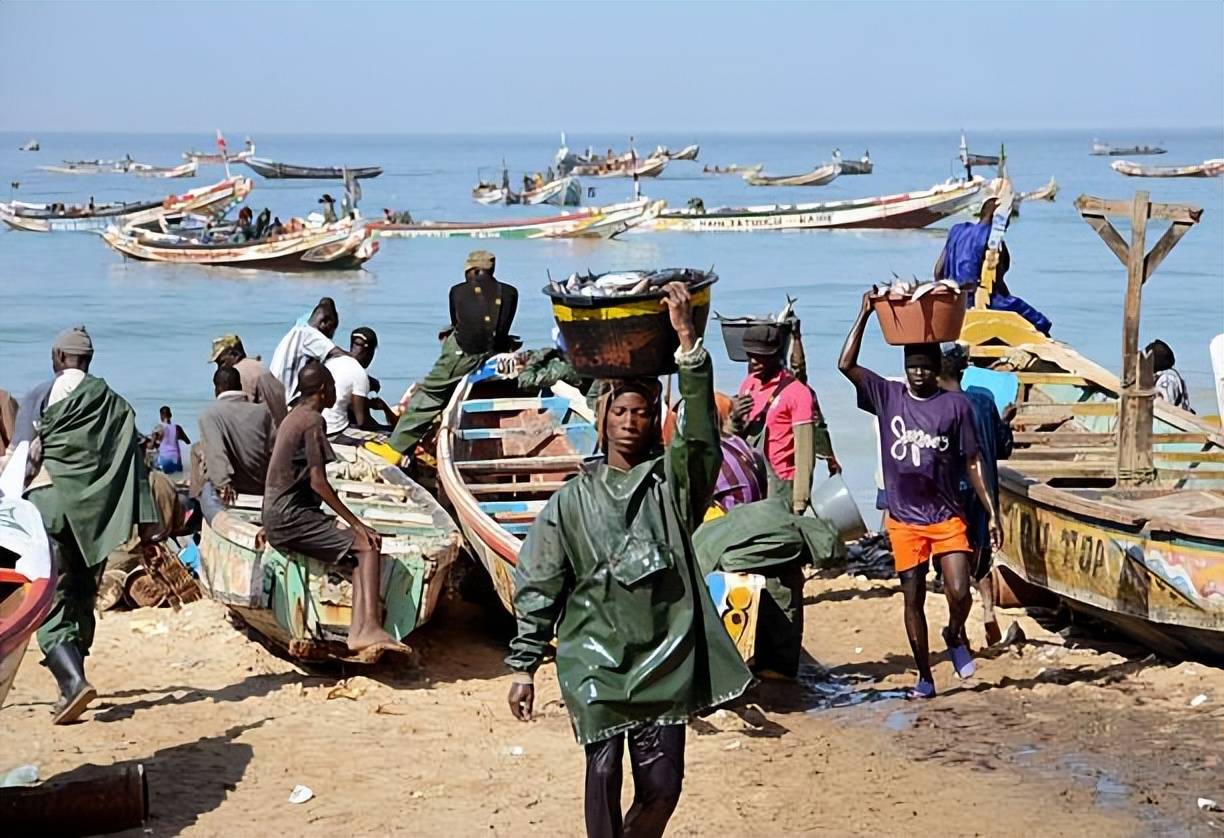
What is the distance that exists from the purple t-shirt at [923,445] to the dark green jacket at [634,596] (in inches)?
121

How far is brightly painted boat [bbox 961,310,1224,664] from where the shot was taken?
26.6 feet

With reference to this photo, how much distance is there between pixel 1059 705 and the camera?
8.17 metres

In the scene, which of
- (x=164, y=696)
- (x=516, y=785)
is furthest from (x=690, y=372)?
(x=164, y=696)

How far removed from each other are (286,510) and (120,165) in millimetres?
94856

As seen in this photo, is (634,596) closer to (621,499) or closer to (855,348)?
(621,499)

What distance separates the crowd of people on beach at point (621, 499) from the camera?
505 cm

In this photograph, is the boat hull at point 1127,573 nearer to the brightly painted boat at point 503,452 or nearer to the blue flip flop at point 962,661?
the blue flip flop at point 962,661

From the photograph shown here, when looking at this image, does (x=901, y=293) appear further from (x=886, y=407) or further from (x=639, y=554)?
(x=639, y=554)

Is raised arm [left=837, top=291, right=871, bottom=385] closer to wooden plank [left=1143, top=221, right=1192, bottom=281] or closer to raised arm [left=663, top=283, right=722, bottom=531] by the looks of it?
wooden plank [left=1143, top=221, right=1192, bottom=281]

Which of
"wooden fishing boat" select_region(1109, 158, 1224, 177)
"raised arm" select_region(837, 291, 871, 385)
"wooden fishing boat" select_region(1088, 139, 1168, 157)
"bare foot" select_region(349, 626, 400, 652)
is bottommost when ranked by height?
"wooden fishing boat" select_region(1088, 139, 1168, 157)

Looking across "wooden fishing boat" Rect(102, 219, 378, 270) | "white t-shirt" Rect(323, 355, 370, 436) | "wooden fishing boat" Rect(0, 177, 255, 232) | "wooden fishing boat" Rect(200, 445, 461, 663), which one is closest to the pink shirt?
"wooden fishing boat" Rect(200, 445, 461, 663)

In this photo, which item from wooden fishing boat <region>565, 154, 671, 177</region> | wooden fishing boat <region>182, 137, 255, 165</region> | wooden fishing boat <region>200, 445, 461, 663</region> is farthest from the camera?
wooden fishing boat <region>565, 154, 671, 177</region>

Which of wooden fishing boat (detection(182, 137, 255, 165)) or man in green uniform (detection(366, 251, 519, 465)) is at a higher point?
man in green uniform (detection(366, 251, 519, 465))

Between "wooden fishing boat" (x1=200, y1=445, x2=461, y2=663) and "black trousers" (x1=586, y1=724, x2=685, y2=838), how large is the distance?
12.0 feet
